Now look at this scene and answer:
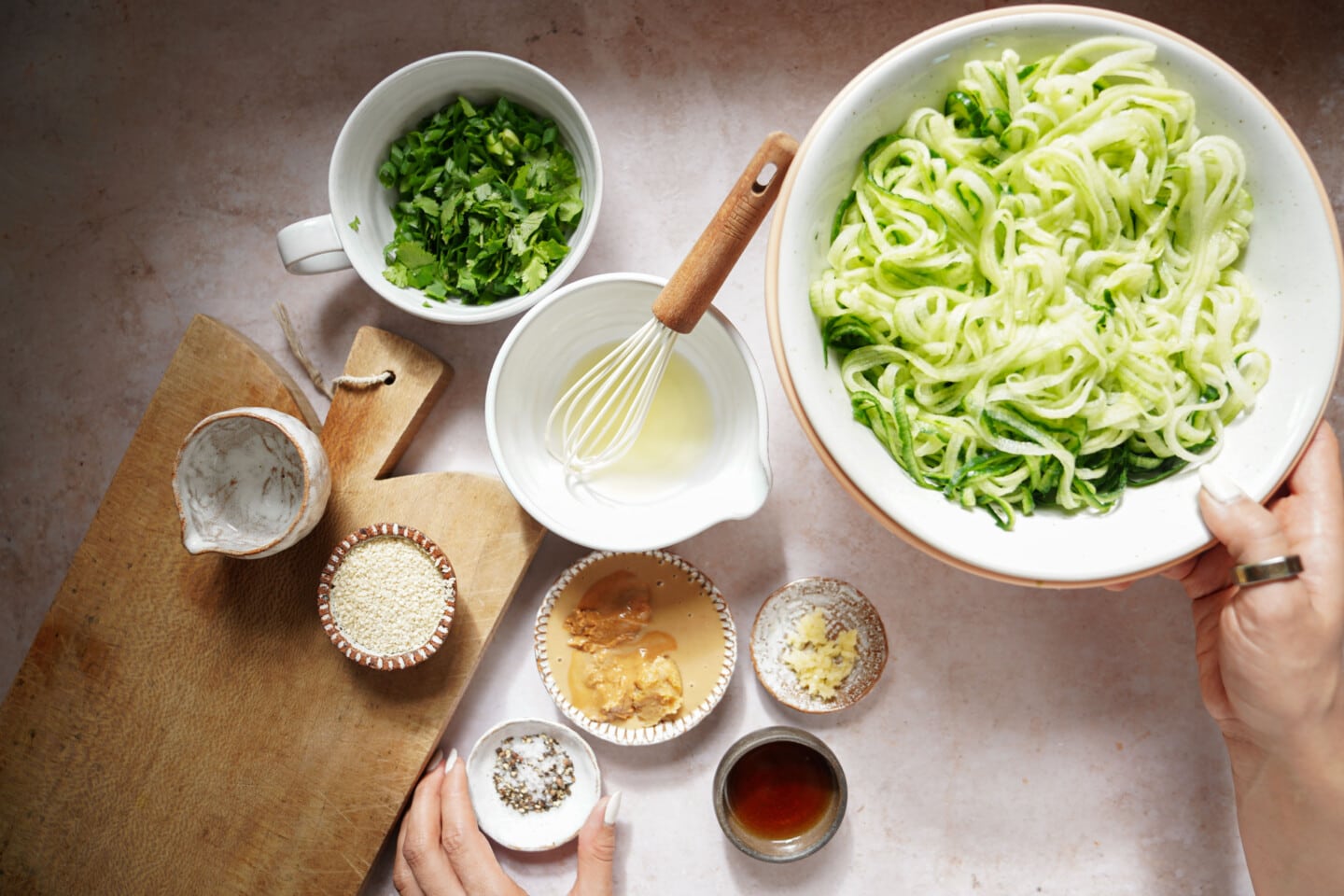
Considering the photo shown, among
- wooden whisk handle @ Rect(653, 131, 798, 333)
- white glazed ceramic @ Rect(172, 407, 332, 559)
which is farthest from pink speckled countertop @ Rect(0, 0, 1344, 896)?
A: wooden whisk handle @ Rect(653, 131, 798, 333)

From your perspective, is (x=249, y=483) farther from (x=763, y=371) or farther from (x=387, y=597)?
(x=763, y=371)

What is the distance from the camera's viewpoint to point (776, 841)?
1.98 meters

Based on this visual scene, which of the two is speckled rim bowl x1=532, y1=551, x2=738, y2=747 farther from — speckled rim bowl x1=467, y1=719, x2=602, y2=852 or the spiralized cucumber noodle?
the spiralized cucumber noodle

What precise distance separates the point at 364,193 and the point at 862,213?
3.43ft

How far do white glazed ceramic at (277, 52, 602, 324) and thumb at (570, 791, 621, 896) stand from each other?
3.52 feet

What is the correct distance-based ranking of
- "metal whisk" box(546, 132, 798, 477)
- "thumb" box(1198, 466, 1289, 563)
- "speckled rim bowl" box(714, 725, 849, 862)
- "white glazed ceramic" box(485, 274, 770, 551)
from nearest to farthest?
"thumb" box(1198, 466, 1289, 563) → "metal whisk" box(546, 132, 798, 477) → "white glazed ceramic" box(485, 274, 770, 551) → "speckled rim bowl" box(714, 725, 849, 862)

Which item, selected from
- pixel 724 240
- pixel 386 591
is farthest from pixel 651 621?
pixel 724 240

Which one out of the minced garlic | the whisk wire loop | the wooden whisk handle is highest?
the wooden whisk handle

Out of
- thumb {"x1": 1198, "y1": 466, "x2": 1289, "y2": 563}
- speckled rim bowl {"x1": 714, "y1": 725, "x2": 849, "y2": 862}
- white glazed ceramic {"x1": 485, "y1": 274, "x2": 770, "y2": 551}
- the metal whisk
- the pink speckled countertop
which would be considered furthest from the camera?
the pink speckled countertop

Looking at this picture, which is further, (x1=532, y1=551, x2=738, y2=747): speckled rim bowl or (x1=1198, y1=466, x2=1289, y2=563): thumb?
(x1=532, y1=551, x2=738, y2=747): speckled rim bowl

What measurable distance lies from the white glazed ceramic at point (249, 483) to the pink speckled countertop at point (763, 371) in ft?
0.70

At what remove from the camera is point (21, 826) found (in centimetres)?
205

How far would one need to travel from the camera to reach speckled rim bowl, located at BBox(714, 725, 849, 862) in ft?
6.33

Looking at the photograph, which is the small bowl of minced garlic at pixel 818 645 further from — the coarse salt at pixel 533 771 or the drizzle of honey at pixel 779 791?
the coarse salt at pixel 533 771
